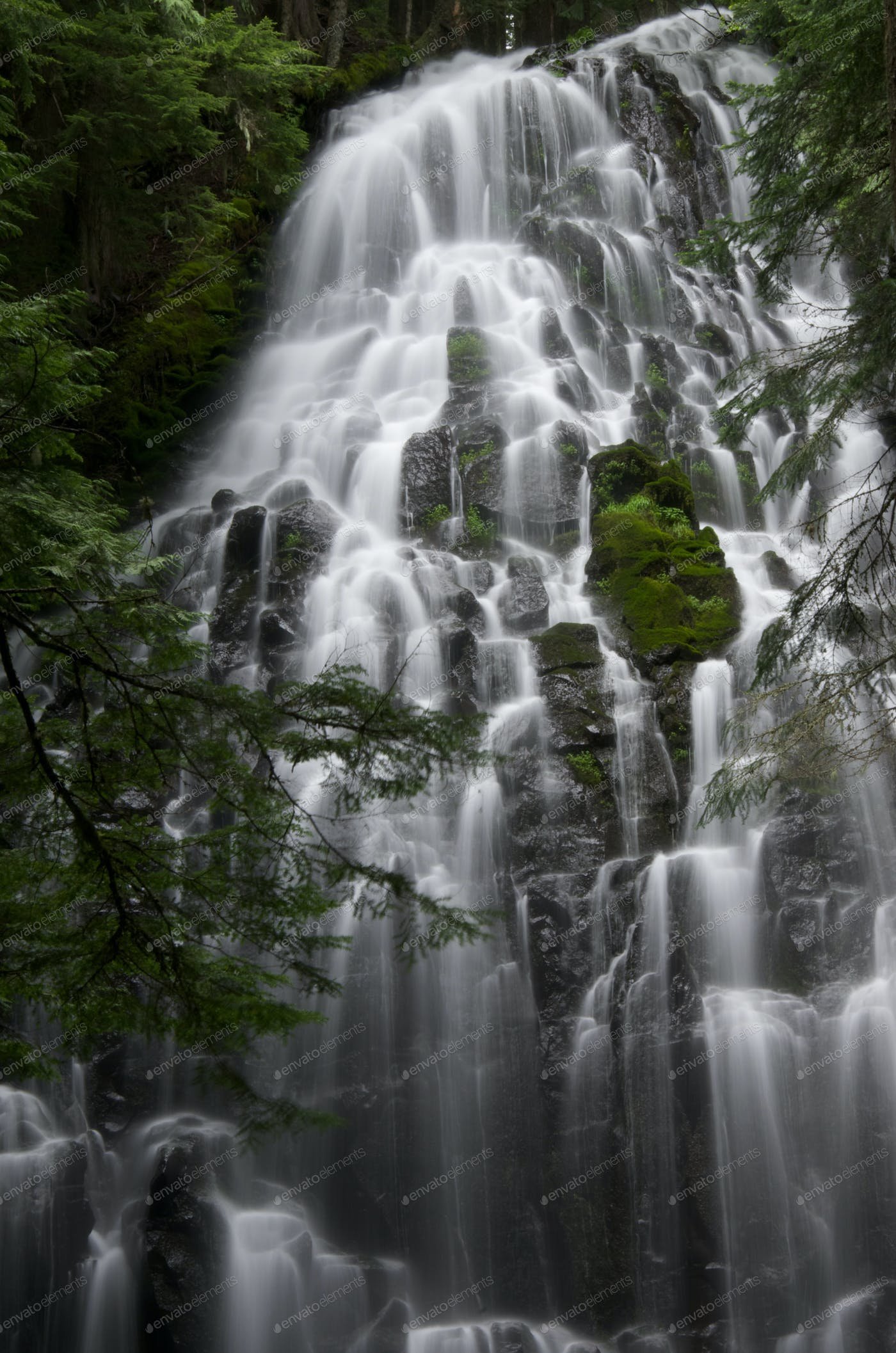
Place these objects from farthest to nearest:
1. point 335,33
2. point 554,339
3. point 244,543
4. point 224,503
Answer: point 335,33 < point 554,339 < point 224,503 < point 244,543

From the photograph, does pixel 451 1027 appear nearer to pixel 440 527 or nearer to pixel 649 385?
pixel 440 527

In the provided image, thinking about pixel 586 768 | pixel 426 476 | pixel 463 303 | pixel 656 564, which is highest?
pixel 463 303

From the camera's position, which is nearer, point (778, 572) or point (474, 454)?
point (778, 572)

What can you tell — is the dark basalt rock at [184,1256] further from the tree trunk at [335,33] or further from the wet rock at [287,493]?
the tree trunk at [335,33]

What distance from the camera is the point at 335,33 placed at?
2577 cm

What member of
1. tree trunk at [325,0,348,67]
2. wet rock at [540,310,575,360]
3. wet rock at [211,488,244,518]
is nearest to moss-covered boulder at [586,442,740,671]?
wet rock at [540,310,575,360]

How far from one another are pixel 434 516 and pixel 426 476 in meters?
0.73

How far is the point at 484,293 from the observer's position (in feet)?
62.1

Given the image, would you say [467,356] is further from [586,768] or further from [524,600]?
[586,768]

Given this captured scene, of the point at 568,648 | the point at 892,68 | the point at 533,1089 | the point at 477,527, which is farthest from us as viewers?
the point at 477,527

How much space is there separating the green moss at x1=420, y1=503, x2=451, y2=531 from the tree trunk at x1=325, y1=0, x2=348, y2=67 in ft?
54.2

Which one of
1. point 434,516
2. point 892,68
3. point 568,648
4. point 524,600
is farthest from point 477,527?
point 892,68

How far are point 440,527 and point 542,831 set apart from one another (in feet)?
19.3

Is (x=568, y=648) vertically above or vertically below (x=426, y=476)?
below
